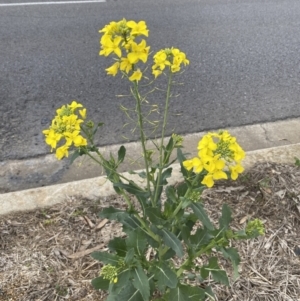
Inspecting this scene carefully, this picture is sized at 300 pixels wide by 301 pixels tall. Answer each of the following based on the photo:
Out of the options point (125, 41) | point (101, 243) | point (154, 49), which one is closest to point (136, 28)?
point (125, 41)

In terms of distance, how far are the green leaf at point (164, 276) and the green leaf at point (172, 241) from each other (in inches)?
3.0

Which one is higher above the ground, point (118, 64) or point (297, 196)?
point (118, 64)

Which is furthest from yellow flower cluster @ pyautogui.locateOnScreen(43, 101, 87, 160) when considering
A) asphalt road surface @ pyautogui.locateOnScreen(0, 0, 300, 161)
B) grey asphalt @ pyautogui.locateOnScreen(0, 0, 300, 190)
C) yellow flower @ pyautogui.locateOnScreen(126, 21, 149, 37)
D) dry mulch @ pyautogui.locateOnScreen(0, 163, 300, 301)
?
asphalt road surface @ pyautogui.locateOnScreen(0, 0, 300, 161)

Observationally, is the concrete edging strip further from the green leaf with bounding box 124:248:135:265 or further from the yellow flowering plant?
the green leaf with bounding box 124:248:135:265

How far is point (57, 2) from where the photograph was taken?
6863 mm

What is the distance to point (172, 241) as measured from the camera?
146 centimetres

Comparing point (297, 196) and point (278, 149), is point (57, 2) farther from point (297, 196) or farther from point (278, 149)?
point (297, 196)

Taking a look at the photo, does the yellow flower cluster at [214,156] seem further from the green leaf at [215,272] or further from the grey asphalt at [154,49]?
the grey asphalt at [154,49]

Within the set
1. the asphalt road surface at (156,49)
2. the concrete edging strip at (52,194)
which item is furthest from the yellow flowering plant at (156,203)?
the asphalt road surface at (156,49)

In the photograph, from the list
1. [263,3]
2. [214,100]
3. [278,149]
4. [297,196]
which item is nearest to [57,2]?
[263,3]

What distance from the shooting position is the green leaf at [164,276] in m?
1.41

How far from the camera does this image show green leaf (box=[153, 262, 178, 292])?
141 cm

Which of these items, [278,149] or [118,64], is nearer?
[118,64]

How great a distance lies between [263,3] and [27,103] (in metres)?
5.13
